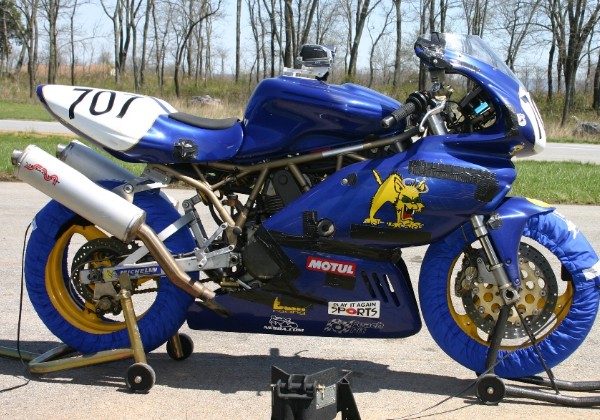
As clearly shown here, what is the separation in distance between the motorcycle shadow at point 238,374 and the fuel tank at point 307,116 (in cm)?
111

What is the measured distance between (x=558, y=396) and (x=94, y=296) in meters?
2.28

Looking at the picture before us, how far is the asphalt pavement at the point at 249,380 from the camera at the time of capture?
3635 millimetres

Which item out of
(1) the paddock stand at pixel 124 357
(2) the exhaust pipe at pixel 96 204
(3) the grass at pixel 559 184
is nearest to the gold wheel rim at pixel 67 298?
(1) the paddock stand at pixel 124 357

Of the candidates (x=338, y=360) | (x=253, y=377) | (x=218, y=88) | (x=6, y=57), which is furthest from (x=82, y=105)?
(x=6, y=57)

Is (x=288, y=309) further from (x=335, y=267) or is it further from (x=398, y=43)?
(x=398, y=43)

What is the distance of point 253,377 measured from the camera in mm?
4105

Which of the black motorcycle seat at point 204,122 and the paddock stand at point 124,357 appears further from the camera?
the black motorcycle seat at point 204,122

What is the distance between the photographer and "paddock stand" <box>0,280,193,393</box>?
384 cm

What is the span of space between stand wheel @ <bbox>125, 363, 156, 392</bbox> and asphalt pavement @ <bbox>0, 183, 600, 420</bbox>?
0.19 ft

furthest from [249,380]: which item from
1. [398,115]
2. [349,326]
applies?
[398,115]

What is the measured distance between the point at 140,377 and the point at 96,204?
2.76ft

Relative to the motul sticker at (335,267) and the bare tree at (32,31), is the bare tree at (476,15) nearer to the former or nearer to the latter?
the bare tree at (32,31)

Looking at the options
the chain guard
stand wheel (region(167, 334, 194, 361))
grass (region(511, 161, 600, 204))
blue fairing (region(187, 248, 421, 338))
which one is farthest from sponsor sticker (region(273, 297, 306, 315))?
grass (region(511, 161, 600, 204))

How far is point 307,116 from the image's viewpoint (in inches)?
151
